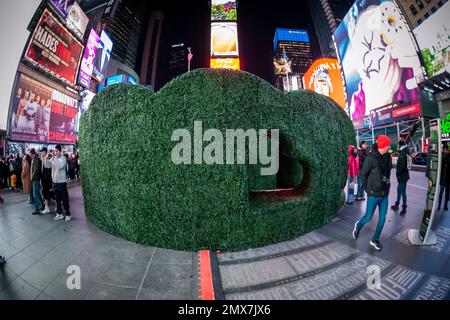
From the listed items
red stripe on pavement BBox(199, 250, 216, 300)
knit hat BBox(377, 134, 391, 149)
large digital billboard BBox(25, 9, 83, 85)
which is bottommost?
red stripe on pavement BBox(199, 250, 216, 300)

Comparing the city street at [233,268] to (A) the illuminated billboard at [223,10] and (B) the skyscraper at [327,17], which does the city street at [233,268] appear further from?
(B) the skyscraper at [327,17]

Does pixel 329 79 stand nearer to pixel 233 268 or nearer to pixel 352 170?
pixel 352 170

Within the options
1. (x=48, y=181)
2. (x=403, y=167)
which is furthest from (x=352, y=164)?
(x=48, y=181)

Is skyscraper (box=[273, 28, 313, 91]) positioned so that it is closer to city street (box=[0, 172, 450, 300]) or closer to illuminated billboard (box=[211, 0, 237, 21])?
illuminated billboard (box=[211, 0, 237, 21])

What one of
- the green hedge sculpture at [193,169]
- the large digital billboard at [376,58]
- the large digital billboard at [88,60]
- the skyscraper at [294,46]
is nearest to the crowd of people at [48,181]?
the green hedge sculpture at [193,169]

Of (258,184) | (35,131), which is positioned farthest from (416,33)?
(35,131)

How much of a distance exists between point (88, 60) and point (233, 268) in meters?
33.3

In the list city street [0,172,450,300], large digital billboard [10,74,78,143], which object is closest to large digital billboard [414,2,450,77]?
city street [0,172,450,300]

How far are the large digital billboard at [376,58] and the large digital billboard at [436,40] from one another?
0.77m

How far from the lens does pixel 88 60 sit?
1008 inches

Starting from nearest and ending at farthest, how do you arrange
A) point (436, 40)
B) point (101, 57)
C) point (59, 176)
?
point (59, 176) < point (436, 40) < point (101, 57)

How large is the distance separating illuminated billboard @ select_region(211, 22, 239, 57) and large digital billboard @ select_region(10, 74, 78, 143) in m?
24.5

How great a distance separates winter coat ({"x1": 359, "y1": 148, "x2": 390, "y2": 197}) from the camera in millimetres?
3395

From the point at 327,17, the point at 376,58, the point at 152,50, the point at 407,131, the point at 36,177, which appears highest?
the point at 327,17
